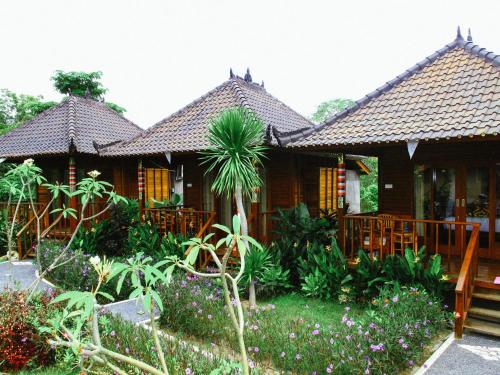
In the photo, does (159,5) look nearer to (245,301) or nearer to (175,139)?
(175,139)

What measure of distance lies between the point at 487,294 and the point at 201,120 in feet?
26.8

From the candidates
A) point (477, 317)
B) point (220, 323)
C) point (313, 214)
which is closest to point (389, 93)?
point (313, 214)

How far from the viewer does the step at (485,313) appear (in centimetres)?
628

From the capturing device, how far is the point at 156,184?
15.7 meters

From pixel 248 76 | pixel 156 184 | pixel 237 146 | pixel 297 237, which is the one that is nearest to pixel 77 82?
pixel 156 184

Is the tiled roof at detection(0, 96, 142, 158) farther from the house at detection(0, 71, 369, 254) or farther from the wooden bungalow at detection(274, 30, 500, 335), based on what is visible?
the wooden bungalow at detection(274, 30, 500, 335)

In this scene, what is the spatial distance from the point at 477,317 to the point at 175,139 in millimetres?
8014

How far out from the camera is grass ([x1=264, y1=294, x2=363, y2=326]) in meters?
6.97

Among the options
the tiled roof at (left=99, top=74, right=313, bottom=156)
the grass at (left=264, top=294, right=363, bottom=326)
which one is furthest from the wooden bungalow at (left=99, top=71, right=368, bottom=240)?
the grass at (left=264, top=294, right=363, bottom=326)

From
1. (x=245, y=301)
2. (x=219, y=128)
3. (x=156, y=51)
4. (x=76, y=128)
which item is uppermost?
(x=156, y=51)

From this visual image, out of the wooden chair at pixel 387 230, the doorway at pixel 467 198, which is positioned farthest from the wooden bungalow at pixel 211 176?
the doorway at pixel 467 198

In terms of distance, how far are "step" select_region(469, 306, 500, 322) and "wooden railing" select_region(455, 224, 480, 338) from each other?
113mm

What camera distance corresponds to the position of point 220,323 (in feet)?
19.6

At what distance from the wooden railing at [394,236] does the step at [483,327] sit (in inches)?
46.5
